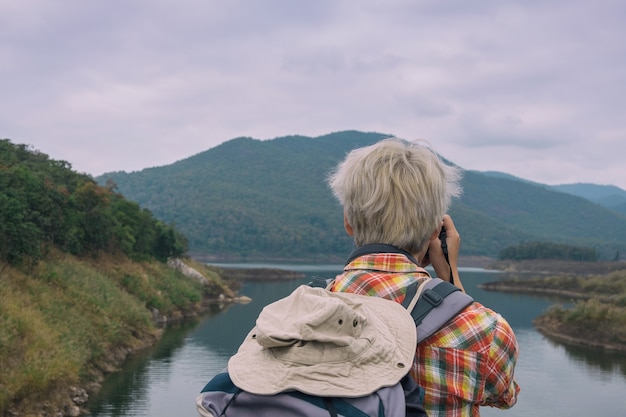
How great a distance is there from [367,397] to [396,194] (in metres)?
0.53

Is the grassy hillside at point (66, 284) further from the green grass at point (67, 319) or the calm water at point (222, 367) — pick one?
the calm water at point (222, 367)

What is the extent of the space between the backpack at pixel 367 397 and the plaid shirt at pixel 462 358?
33mm

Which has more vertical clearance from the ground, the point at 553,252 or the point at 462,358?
the point at 462,358

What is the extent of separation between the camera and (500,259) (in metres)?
86.9

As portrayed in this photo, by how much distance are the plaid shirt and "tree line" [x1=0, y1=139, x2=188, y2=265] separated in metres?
17.7

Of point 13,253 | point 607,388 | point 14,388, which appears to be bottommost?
point 607,388

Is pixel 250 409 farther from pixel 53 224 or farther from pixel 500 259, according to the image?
pixel 500 259

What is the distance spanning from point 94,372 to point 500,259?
74269 mm

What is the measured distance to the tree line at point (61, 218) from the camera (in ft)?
59.8

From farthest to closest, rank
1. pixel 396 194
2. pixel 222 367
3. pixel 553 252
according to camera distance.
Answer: pixel 553 252
pixel 222 367
pixel 396 194

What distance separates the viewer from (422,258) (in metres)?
1.87

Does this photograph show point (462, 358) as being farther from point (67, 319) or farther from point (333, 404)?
point (67, 319)

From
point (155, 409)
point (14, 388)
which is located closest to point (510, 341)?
point (14, 388)

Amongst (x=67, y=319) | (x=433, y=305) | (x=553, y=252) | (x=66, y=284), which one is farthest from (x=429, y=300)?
(x=553, y=252)
